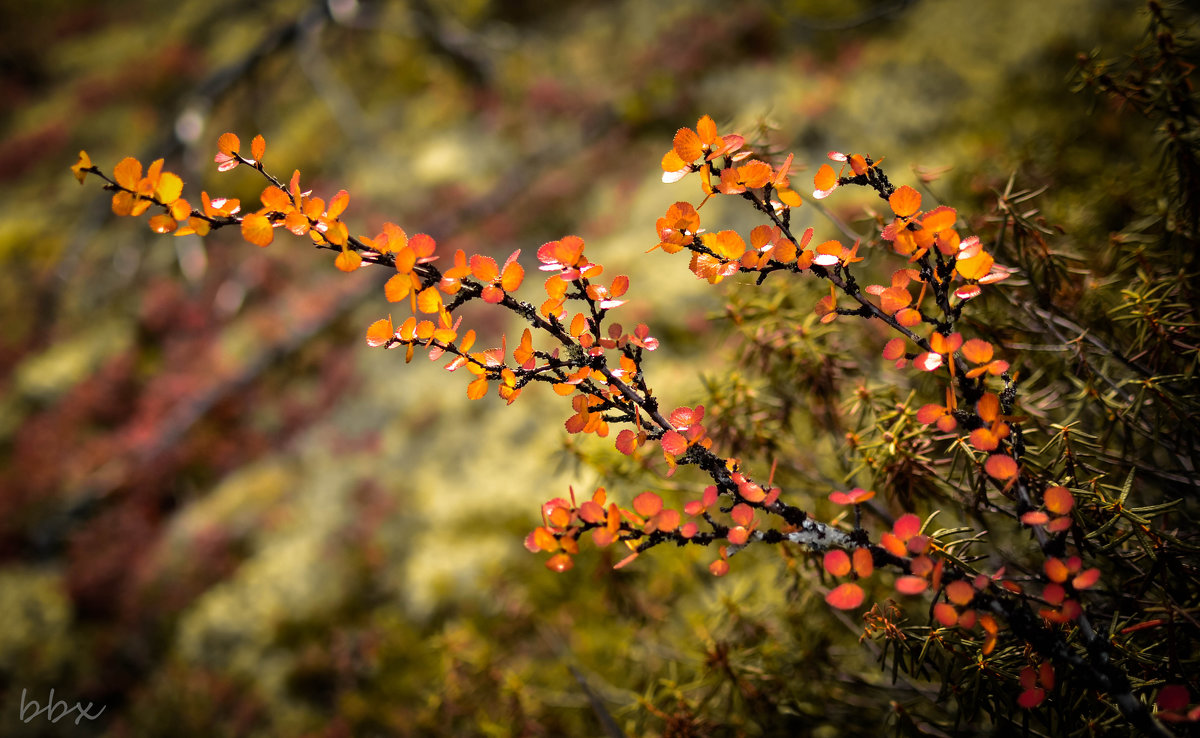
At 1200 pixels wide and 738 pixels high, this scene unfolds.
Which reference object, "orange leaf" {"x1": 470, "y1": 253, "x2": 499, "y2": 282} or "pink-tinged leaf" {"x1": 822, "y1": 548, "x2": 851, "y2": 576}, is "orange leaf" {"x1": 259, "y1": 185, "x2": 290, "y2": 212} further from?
"pink-tinged leaf" {"x1": 822, "y1": 548, "x2": 851, "y2": 576}

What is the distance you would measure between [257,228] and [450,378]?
3.59 meters

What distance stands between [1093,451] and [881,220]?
0.73m

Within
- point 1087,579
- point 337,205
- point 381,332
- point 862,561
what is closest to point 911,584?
point 862,561

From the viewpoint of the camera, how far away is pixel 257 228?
93 cm

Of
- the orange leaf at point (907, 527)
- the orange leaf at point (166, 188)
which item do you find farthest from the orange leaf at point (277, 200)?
the orange leaf at point (907, 527)

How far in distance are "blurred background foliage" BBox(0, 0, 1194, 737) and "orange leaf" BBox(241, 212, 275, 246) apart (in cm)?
109

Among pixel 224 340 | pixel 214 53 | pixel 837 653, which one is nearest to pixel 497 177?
pixel 224 340

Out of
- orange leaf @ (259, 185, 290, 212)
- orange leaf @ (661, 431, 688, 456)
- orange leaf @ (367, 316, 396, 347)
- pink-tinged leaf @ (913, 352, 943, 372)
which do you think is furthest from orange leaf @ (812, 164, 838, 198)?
orange leaf @ (259, 185, 290, 212)

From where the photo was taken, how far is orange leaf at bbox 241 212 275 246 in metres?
0.92

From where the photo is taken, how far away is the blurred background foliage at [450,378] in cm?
179

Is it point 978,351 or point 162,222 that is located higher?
point 162,222

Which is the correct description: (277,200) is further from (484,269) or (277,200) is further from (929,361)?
(929,361)

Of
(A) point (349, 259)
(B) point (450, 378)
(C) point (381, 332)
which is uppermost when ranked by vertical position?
(B) point (450, 378)

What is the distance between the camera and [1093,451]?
1179mm
